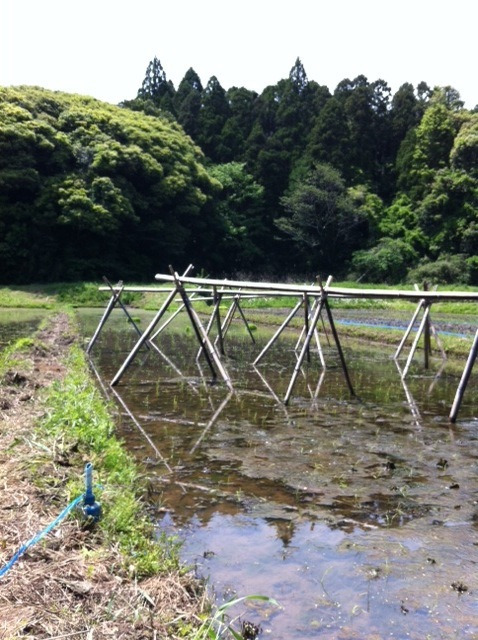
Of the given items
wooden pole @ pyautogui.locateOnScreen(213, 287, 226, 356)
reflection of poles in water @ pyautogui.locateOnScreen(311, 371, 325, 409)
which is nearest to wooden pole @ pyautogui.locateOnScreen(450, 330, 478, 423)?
reflection of poles in water @ pyautogui.locateOnScreen(311, 371, 325, 409)

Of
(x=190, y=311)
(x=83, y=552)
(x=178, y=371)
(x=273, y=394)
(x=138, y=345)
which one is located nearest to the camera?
(x=83, y=552)

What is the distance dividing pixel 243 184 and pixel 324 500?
152 ft

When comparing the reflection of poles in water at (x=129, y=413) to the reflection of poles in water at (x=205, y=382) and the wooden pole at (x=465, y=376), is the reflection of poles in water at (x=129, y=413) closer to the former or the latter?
the reflection of poles in water at (x=205, y=382)

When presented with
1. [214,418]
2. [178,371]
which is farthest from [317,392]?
[178,371]

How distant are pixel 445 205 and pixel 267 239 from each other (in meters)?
14.2

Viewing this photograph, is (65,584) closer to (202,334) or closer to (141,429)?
(141,429)

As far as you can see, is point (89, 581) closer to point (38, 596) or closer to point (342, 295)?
point (38, 596)

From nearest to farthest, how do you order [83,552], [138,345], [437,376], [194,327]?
[83,552], [138,345], [194,327], [437,376]

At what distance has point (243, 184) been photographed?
5012cm

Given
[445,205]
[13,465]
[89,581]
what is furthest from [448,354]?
[445,205]

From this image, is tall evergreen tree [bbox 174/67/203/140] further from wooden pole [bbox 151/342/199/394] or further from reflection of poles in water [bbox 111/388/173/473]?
reflection of poles in water [bbox 111/388/173/473]

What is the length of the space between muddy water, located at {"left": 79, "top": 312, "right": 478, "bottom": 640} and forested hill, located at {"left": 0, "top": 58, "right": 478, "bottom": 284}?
1144 inches

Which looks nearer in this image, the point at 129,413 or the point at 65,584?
the point at 65,584

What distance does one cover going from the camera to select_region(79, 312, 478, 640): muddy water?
3.86 metres
